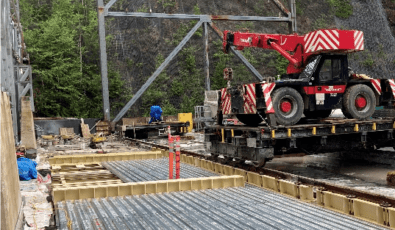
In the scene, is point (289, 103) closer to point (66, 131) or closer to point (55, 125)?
point (66, 131)

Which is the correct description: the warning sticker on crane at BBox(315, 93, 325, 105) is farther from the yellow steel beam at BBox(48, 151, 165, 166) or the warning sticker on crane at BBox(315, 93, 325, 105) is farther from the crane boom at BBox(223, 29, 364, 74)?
the yellow steel beam at BBox(48, 151, 165, 166)

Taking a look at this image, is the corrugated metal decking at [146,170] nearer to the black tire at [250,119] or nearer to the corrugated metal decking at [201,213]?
the corrugated metal decking at [201,213]

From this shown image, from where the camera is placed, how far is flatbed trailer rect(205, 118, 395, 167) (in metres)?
8.29

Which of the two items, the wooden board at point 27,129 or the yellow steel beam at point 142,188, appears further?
the wooden board at point 27,129

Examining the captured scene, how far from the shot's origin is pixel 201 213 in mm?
5043

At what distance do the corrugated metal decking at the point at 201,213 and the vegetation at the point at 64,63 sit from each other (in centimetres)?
2890

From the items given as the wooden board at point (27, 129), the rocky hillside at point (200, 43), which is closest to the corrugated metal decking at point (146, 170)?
the wooden board at point (27, 129)

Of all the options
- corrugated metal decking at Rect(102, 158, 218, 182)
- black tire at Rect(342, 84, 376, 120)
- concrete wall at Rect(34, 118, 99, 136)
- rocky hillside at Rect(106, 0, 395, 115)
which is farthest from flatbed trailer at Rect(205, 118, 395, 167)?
rocky hillside at Rect(106, 0, 395, 115)

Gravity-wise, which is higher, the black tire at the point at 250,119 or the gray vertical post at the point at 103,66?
the gray vertical post at the point at 103,66

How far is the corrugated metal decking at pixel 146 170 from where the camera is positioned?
7.70 metres

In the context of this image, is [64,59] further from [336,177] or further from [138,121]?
[336,177]

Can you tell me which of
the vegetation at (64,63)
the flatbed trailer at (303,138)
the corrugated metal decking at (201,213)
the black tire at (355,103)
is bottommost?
the corrugated metal decking at (201,213)

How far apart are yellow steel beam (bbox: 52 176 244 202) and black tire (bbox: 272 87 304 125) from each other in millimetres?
2627

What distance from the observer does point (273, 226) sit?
4426 mm
